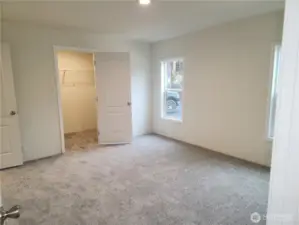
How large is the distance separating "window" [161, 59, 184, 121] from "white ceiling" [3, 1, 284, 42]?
107cm

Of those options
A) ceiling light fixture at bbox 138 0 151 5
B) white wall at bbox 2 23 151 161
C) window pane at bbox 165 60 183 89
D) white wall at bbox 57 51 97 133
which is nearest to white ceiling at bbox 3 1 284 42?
ceiling light fixture at bbox 138 0 151 5

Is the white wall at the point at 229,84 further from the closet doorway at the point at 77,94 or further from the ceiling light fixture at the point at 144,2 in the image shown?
the closet doorway at the point at 77,94

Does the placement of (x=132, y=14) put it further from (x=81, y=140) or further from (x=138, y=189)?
(x=81, y=140)

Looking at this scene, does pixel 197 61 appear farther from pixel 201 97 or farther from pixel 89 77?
pixel 89 77

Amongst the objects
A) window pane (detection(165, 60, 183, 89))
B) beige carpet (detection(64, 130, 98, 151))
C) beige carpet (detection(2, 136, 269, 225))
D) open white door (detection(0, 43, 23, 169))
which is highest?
window pane (detection(165, 60, 183, 89))

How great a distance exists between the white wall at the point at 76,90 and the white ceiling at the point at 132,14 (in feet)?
6.01

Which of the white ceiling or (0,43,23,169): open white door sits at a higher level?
the white ceiling

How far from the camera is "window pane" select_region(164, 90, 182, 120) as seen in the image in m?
5.15

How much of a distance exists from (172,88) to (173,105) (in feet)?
1.39

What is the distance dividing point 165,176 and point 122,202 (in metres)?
0.86

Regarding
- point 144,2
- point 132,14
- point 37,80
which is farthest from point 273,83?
point 37,80

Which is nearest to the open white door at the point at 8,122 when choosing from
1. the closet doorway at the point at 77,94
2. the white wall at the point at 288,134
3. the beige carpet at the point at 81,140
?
the beige carpet at the point at 81,140

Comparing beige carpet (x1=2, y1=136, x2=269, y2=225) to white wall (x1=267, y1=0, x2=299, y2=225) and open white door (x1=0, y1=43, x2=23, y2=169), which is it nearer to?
open white door (x1=0, y1=43, x2=23, y2=169)

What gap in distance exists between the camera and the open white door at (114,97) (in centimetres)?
461
